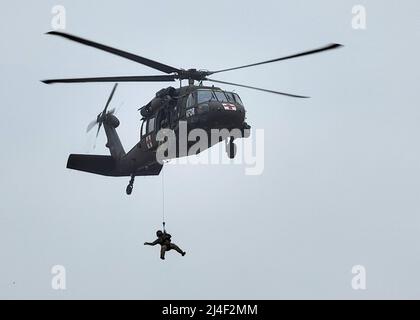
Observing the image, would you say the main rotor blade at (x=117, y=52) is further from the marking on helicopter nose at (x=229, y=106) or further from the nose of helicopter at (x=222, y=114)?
the marking on helicopter nose at (x=229, y=106)

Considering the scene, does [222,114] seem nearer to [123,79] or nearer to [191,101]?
[191,101]

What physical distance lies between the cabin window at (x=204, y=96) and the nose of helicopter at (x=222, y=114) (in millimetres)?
414

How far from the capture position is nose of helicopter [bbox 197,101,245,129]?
34.2 metres

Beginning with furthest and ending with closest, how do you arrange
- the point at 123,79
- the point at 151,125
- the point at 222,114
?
the point at 151,125 < the point at 123,79 < the point at 222,114

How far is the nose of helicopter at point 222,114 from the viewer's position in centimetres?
3425

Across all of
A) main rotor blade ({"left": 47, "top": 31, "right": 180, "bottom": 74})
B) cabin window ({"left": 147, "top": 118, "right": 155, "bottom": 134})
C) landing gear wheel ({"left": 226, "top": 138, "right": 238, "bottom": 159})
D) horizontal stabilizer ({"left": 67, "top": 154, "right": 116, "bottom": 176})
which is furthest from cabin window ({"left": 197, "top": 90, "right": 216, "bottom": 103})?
horizontal stabilizer ({"left": 67, "top": 154, "right": 116, "bottom": 176})

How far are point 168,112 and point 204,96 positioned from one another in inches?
81.7

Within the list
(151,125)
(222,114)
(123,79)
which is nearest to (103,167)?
(151,125)

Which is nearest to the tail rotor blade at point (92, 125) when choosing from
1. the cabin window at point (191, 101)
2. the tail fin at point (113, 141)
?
the tail fin at point (113, 141)

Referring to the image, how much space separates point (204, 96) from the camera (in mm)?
35125

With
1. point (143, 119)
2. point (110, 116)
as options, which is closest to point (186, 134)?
point (143, 119)

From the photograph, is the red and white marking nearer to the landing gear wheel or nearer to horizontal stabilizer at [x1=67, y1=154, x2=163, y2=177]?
horizontal stabilizer at [x1=67, y1=154, x2=163, y2=177]
